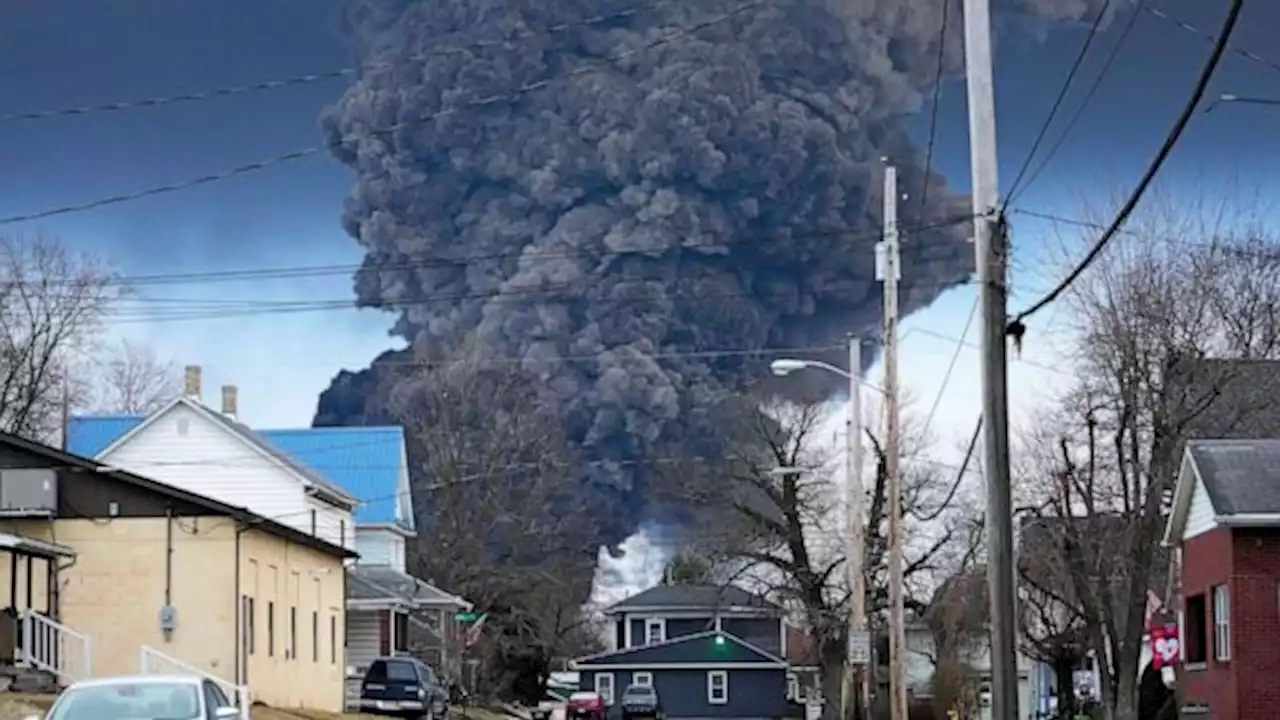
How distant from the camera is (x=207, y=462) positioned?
61.7 m

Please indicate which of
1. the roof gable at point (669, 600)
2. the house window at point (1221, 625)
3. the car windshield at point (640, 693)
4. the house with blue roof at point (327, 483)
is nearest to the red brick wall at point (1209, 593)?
the house window at point (1221, 625)

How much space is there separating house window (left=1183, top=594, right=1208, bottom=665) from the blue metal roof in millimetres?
35898

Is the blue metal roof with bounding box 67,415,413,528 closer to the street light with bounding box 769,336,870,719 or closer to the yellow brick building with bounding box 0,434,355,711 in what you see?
the yellow brick building with bounding box 0,434,355,711

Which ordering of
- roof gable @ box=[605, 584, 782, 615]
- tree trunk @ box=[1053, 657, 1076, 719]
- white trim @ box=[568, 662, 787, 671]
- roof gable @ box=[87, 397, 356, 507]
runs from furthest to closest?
roof gable @ box=[605, 584, 782, 615]
white trim @ box=[568, 662, 787, 671]
tree trunk @ box=[1053, 657, 1076, 719]
roof gable @ box=[87, 397, 356, 507]

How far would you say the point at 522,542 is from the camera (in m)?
81.3

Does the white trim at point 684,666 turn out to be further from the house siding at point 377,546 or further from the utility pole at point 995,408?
the utility pole at point 995,408

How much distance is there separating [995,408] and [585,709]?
173 feet

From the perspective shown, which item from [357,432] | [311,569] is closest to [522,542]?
[357,432]

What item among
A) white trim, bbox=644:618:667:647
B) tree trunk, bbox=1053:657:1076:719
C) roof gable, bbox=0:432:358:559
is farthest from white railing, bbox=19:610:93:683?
white trim, bbox=644:618:667:647

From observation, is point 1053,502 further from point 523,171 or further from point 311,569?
point 523,171

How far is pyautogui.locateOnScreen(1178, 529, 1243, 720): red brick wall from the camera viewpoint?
118 feet

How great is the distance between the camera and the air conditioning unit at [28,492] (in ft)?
142

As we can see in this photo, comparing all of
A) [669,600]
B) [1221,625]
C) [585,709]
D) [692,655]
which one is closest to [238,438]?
[585,709]

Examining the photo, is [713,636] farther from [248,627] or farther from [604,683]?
[248,627]
